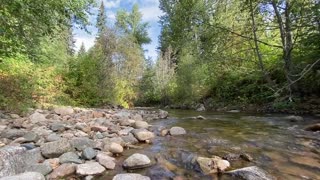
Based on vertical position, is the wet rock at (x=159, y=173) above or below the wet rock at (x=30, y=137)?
below

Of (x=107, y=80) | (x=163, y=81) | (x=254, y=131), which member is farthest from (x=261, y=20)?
(x=163, y=81)

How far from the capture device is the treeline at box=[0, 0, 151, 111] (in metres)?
6.83

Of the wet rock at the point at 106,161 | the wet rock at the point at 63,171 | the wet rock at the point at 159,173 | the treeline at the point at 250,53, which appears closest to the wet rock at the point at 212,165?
the wet rock at the point at 159,173

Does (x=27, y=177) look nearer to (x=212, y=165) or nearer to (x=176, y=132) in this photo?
(x=212, y=165)

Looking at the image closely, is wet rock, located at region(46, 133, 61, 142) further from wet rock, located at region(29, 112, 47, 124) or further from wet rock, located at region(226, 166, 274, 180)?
wet rock, located at region(226, 166, 274, 180)

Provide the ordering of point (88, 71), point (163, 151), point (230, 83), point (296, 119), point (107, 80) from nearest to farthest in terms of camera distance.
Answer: point (163, 151) < point (296, 119) < point (88, 71) < point (107, 80) < point (230, 83)

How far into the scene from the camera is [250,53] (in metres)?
13.7

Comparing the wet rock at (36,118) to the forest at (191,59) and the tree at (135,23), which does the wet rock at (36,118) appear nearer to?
the forest at (191,59)

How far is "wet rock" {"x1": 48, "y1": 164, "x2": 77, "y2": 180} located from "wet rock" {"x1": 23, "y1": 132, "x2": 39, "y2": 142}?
1.27 m

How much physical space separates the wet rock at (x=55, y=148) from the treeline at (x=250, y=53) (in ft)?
15.6

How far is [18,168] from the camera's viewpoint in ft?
10.5

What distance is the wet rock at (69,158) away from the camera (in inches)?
145

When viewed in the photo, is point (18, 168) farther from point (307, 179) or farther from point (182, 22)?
point (182, 22)

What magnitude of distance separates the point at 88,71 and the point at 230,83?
→ 7.93 m
